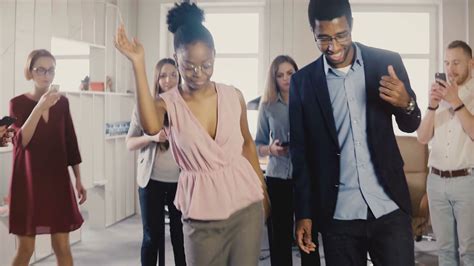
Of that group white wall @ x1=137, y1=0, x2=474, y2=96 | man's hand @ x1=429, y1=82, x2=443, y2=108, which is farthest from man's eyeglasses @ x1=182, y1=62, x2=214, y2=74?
white wall @ x1=137, y1=0, x2=474, y2=96

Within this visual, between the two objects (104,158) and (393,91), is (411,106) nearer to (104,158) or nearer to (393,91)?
(393,91)

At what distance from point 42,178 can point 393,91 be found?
194 centimetres

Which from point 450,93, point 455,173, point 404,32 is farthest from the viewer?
point 404,32

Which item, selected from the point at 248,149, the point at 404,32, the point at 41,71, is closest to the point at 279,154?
the point at 248,149

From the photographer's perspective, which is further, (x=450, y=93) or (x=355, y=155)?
(x=450, y=93)

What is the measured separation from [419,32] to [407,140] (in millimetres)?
2249

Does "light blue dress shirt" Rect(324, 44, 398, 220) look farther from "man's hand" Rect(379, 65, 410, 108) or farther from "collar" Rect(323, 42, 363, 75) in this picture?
"man's hand" Rect(379, 65, 410, 108)

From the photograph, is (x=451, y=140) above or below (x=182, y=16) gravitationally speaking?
below

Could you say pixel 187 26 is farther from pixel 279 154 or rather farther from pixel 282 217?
pixel 282 217

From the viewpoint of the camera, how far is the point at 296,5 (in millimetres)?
5387

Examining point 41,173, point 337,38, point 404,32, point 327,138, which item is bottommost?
point 41,173

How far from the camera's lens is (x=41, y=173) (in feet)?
8.54

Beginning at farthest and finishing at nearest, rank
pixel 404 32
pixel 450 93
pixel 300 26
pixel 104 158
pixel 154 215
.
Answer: pixel 404 32, pixel 300 26, pixel 104 158, pixel 154 215, pixel 450 93

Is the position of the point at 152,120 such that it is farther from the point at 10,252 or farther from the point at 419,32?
the point at 419,32
